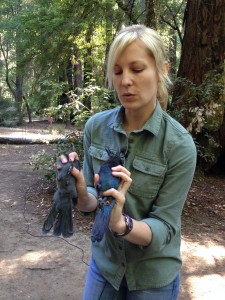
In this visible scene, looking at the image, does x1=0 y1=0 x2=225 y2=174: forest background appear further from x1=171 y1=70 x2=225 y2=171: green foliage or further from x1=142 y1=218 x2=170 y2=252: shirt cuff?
x1=142 y1=218 x2=170 y2=252: shirt cuff

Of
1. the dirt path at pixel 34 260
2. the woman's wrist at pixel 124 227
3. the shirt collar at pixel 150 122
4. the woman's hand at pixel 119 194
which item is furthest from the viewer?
the dirt path at pixel 34 260

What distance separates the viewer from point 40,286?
374 centimetres

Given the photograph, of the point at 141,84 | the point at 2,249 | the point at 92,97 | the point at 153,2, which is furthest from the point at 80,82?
the point at 141,84

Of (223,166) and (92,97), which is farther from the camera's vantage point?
(223,166)

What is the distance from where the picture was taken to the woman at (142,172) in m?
1.48

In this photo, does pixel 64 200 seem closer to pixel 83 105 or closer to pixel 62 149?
pixel 62 149

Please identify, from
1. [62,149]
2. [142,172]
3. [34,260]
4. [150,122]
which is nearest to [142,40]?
[150,122]

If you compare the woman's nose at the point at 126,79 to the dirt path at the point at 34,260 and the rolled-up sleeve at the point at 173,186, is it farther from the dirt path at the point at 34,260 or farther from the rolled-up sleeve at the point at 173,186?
the dirt path at the point at 34,260

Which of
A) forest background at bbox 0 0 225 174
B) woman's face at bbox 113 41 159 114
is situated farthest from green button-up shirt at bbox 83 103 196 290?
forest background at bbox 0 0 225 174

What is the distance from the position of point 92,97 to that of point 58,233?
4.91 meters

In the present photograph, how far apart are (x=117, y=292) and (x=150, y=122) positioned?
31.6 inches

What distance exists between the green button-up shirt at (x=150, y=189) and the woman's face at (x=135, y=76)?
0.12 metres

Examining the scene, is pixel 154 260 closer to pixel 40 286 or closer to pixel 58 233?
pixel 58 233

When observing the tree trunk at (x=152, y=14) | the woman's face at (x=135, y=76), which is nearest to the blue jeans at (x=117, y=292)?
the woman's face at (x=135, y=76)
